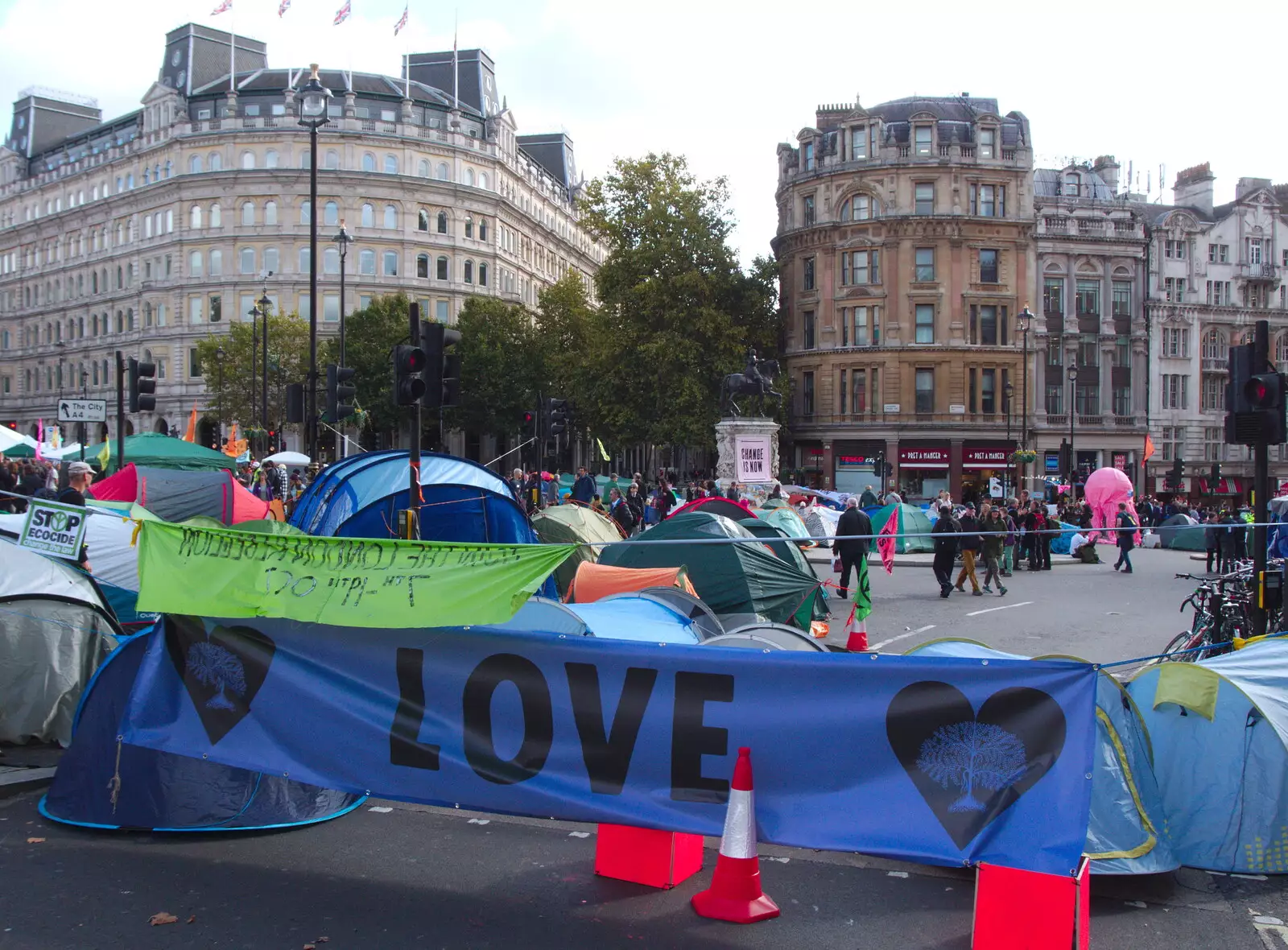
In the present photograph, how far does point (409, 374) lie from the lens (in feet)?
38.7

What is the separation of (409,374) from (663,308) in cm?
3990

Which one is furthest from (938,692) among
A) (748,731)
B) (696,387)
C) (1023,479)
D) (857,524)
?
(1023,479)

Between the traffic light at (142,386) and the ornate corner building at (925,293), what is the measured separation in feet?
123

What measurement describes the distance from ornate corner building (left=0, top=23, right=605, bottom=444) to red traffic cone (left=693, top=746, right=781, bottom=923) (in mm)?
65406

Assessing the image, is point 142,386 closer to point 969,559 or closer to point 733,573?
point 733,573

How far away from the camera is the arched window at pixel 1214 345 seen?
62781mm

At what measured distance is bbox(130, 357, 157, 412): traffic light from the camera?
19.0 m

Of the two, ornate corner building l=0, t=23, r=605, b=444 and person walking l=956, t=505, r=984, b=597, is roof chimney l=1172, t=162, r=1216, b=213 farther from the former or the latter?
person walking l=956, t=505, r=984, b=597

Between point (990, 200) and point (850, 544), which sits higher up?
point (990, 200)

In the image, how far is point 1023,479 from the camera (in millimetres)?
52219

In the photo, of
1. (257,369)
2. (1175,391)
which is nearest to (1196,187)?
(1175,391)

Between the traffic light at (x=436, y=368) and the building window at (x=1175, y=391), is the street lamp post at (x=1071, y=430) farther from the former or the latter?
the traffic light at (x=436, y=368)

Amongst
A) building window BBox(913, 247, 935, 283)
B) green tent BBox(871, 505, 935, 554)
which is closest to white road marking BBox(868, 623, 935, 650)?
green tent BBox(871, 505, 935, 554)

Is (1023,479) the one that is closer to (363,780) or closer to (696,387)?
(696,387)
